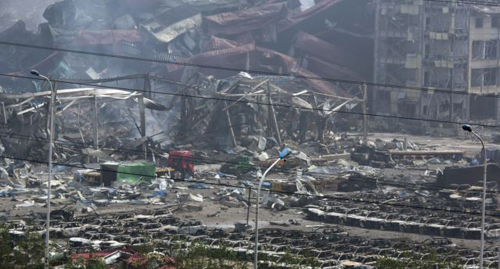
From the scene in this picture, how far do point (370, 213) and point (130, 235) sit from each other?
905cm

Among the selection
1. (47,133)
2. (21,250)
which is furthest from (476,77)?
(21,250)

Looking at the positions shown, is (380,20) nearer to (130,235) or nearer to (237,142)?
(237,142)

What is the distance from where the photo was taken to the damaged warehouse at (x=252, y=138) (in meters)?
28.6

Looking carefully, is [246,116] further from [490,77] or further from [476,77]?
[490,77]

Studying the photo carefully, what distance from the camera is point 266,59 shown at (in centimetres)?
6731

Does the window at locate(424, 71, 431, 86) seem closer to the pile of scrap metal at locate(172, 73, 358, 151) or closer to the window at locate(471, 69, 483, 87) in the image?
the window at locate(471, 69, 483, 87)

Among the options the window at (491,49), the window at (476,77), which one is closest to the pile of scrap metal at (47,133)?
the window at (476,77)

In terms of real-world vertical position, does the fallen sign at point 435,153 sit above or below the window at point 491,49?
below

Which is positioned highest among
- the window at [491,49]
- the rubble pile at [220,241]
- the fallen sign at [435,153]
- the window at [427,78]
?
the window at [491,49]

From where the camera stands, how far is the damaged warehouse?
2859 centimetres

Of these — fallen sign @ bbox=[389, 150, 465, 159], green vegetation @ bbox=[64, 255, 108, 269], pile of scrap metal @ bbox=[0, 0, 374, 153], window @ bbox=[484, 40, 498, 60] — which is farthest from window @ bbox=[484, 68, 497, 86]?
green vegetation @ bbox=[64, 255, 108, 269]

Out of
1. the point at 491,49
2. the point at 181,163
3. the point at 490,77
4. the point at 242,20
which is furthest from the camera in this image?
the point at 242,20

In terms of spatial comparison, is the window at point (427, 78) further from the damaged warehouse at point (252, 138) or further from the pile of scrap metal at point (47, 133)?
the pile of scrap metal at point (47, 133)

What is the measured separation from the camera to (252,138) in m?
47.6
